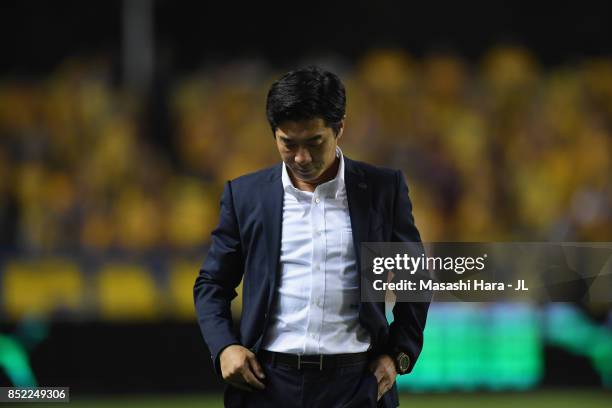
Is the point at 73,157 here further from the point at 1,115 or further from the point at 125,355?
the point at 125,355

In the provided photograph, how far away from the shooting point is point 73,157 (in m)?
8.85

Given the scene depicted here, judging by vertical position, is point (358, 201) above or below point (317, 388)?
above

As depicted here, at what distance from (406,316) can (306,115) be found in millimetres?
605

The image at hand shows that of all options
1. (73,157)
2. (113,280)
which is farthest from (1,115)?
(113,280)

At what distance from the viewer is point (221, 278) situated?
265 centimetres

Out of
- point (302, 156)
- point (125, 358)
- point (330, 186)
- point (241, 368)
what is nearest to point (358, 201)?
point (330, 186)

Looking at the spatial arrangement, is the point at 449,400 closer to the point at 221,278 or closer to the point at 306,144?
the point at 221,278

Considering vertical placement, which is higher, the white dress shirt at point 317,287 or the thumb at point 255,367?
the white dress shirt at point 317,287

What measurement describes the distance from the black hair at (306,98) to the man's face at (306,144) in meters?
0.02

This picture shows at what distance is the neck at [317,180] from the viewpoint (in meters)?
2.66

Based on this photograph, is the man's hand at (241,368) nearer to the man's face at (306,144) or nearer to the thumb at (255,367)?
the thumb at (255,367)

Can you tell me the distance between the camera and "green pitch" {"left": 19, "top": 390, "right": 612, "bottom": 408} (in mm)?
6539

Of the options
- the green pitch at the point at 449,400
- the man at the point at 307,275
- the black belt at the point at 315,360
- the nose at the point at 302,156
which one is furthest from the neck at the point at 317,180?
the green pitch at the point at 449,400

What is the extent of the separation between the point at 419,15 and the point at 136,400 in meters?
5.54
